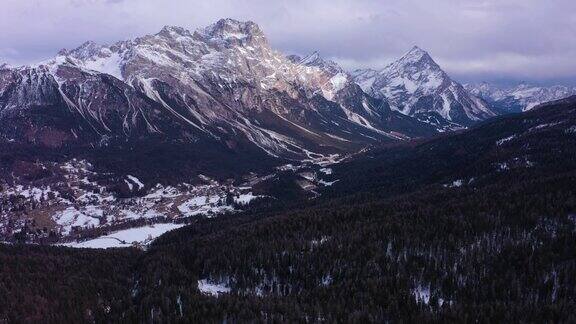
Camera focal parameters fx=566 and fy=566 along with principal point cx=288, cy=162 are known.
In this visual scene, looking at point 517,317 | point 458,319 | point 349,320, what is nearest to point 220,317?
point 349,320

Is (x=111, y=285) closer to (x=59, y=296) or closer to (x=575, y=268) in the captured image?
(x=59, y=296)

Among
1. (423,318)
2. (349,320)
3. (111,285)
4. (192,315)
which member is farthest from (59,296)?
(423,318)

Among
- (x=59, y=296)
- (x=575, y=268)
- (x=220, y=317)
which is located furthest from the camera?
(x=59, y=296)

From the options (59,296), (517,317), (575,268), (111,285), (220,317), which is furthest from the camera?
(111,285)

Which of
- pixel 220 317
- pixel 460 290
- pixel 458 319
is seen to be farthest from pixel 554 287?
pixel 220 317

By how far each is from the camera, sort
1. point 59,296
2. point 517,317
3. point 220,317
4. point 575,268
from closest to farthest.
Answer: point 517,317
point 220,317
point 575,268
point 59,296

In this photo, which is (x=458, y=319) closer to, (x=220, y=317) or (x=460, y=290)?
(x=460, y=290)

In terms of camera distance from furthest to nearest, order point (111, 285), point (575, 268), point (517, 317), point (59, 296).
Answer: point (111, 285), point (59, 296), point (575, 268), point (517, 317)

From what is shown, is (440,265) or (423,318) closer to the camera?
(423,318)

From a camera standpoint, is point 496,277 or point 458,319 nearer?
point 458,319
